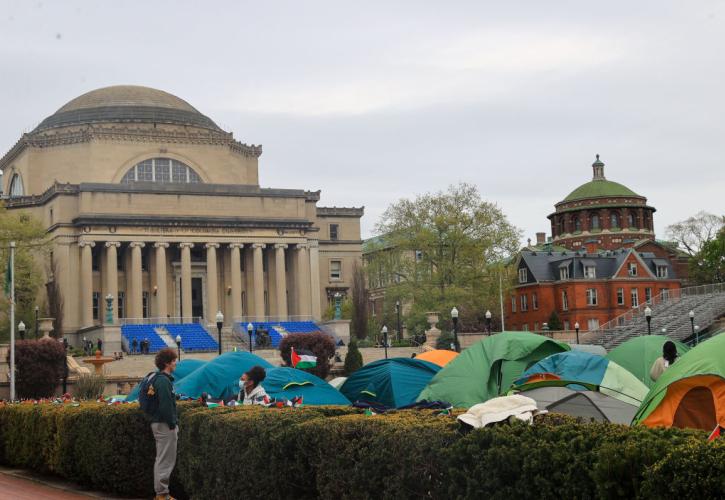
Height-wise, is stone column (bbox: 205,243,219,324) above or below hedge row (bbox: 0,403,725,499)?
above

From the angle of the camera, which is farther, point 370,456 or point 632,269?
point 632,269

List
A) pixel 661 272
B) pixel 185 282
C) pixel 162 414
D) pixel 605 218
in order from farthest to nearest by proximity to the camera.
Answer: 1. pixel 605 218
2. pixel 661 272
3. pixel 185 282
4. pixel 162 414

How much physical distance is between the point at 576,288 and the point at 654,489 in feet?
278

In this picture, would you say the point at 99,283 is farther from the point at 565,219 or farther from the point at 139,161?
the point at 565,219

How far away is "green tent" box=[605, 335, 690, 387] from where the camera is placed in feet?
93.3

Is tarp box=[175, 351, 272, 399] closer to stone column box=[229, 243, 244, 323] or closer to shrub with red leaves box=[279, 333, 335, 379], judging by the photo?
shrub with red leaves box=[279, 333, 335, 379]

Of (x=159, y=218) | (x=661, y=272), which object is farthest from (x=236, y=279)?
(x=661, y=272)

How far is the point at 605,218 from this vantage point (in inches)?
4510

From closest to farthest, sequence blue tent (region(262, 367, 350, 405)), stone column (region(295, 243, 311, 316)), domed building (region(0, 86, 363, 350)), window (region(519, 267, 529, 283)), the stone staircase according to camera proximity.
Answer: blue tent (region(262, 367, 350, 405))
the stone staircase
domed building (region(0, 86, 363, 350))
stone column (region(295, 243, 311, 316))
window (region(519, 267, 529, 283))

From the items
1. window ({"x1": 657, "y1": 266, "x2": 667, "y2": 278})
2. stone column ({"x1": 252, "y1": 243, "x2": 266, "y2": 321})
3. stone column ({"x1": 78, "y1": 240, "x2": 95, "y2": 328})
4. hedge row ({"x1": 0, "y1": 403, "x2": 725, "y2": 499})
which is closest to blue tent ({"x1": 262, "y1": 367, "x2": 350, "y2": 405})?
hedge row ({"x1": 0, "y1": 403, "x2": 725, "y2": 499})

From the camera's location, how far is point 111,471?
16.1m

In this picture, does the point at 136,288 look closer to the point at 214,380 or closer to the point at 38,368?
the point at 38,368

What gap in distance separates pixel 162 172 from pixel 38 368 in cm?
3903

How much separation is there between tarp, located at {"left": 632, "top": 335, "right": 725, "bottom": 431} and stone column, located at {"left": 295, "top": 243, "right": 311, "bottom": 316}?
6796 cm
